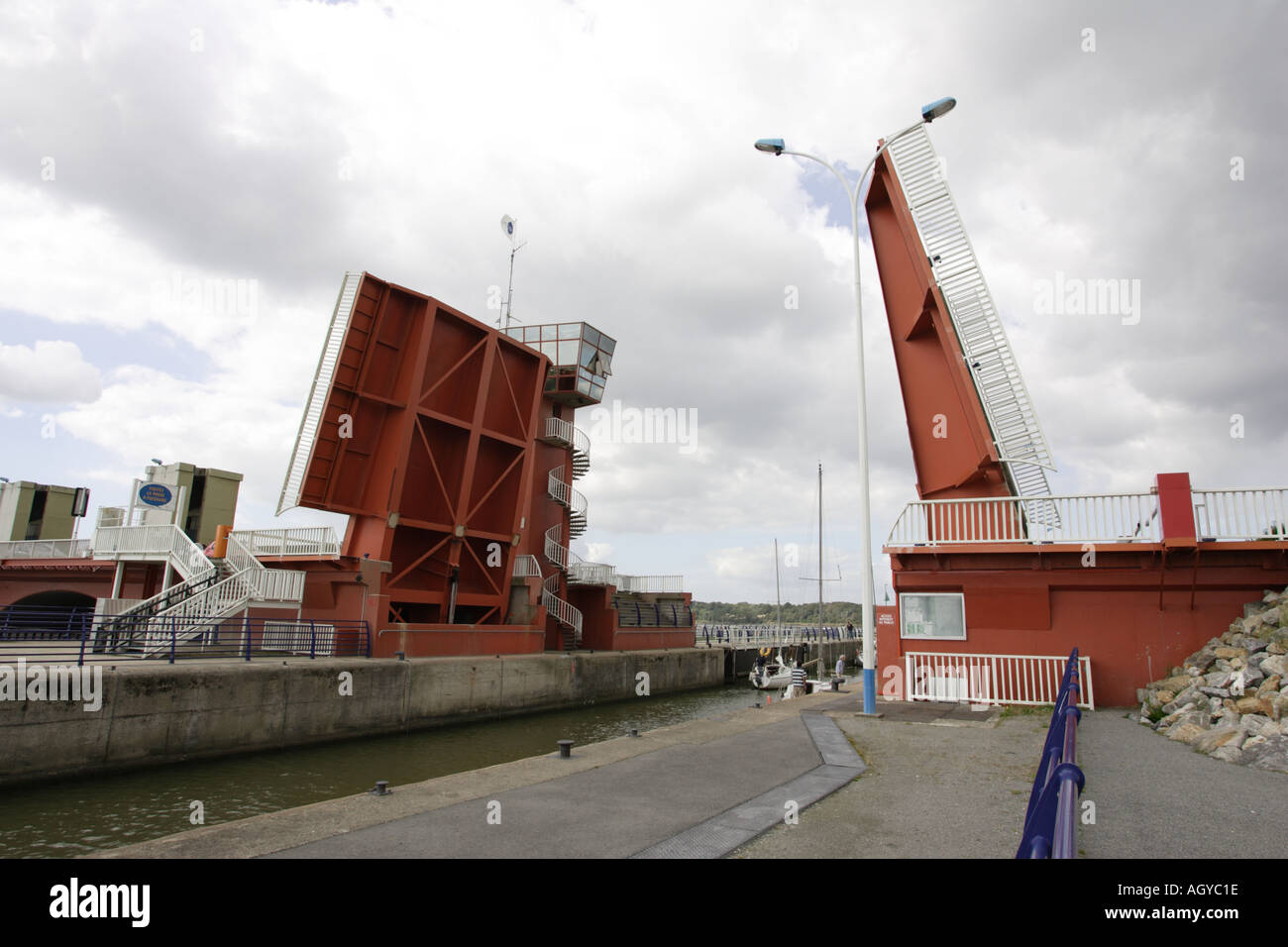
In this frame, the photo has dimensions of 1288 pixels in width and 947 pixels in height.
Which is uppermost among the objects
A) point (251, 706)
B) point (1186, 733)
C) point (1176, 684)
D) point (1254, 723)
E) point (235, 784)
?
point (1176, 684)

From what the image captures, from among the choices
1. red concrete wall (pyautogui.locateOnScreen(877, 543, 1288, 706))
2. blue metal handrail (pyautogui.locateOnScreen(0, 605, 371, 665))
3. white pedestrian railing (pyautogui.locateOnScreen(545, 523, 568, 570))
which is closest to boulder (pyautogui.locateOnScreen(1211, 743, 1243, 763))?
red concrete wall (pyautogui.locateOnScreen(877, 543, 1288, 706))

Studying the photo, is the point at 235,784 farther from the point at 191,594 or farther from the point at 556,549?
the point at 556,549

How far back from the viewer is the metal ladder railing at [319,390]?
22.0 m

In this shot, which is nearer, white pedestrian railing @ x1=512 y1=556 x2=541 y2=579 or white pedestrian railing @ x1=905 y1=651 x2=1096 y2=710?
white pedestrian railing @ x1=905 y1=651 x2=1096 y2=710

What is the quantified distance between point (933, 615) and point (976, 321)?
6.75 meters

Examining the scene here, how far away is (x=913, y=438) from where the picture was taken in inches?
716

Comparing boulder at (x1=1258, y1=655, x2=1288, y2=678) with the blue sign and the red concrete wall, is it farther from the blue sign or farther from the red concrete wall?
the blue sign

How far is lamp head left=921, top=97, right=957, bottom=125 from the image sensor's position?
13.0 metres

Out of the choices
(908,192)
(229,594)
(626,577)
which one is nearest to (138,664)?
(229,594)

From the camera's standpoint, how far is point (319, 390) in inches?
867

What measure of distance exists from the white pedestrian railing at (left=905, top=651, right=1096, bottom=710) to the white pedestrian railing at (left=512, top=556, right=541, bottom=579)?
1692cm

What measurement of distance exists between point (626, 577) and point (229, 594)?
2288 centimetres

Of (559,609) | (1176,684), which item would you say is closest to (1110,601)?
(1176,684)

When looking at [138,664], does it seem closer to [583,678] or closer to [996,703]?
[583,678]
